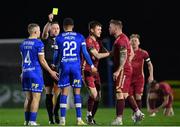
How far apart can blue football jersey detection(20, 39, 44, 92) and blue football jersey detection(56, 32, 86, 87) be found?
52 centimetres

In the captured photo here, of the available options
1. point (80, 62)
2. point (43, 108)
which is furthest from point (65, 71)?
point (43, 108)

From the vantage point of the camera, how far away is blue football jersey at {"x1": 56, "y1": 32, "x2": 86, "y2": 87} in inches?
563

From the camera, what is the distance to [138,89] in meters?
17.9

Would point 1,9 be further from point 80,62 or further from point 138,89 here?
point 80,62

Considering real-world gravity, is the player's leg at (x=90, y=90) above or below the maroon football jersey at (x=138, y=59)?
below

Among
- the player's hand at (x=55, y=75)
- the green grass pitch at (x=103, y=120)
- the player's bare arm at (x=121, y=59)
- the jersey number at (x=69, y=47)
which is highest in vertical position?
the jersey number at (x=69, y=47)

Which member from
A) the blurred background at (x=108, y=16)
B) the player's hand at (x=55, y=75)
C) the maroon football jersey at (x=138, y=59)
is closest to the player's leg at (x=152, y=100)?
the maroon football jersey at (x=138, y=59)

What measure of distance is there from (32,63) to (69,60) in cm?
76

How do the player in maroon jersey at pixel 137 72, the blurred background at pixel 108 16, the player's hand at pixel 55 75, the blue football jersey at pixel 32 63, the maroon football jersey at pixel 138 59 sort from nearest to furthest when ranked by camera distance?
the blue football jersey at pixel 32 63
the player's hand at pixel 55 75
the player in maroon jersey at pixel 137 72
the maroon football jersey at pixel 138 59
the blurred background at pixel 108 16

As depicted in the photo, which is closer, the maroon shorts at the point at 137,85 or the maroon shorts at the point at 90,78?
the maroon shorts at the point at 90,78

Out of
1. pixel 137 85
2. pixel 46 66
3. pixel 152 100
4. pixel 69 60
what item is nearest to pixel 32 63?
pixel 46 66

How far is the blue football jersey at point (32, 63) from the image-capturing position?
13.9 m

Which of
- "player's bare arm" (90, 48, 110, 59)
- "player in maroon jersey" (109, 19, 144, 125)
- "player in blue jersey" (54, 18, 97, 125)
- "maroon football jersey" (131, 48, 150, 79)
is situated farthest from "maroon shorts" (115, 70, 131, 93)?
"maroon football jersey" (131, 48, 150, 79)

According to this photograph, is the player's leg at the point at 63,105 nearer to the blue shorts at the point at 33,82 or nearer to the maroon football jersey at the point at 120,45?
the blue shorts at the point at 33,82
